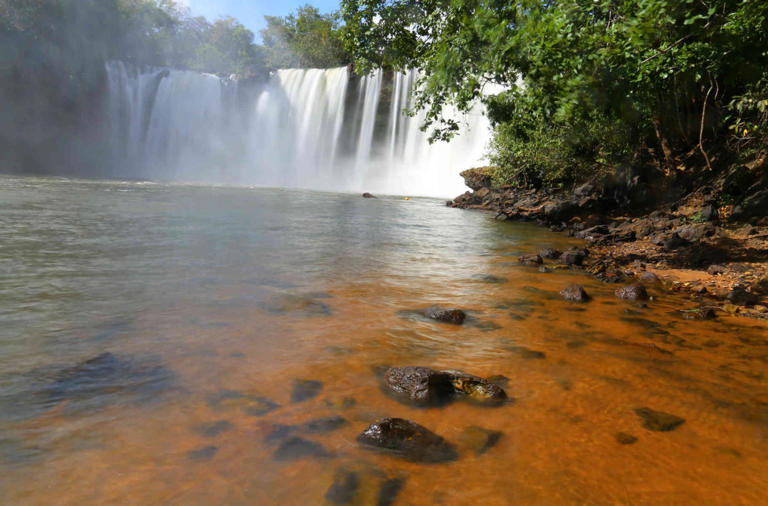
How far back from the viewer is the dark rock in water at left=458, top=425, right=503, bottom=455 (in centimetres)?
265

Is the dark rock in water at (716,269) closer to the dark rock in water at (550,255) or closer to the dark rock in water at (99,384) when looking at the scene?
the dark rock in water at (550,255)

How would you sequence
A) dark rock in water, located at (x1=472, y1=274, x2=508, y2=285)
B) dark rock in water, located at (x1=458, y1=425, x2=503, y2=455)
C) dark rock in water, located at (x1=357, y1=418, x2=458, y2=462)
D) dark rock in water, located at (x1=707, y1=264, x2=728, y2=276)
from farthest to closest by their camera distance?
dark rock in water, located at (x1=707, y1=264, x2=728, y2=276) → dark rock in water, located at (x1=472, y1=274, x2=508, y2=285) → dark rock in water, located at (x1=458, y1=425, x2=503, y2=455) → dark rock in water, located at (x1=357, y1=418, x2=458, y2=462)

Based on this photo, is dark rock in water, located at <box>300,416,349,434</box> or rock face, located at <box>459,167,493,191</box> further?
rock face, located at <box>459,167,493,191</box>

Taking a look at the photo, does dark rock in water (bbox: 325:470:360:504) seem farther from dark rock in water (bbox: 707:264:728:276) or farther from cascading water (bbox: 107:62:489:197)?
cascading water (bbox: 107:62:489:197)

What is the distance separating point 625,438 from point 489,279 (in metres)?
4.44

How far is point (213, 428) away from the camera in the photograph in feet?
8.85

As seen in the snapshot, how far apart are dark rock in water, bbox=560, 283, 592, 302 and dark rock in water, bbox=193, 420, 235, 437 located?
4.54 m

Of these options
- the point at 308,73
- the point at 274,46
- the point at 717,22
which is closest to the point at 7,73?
the point at 308,73

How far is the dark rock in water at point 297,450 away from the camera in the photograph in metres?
2.48

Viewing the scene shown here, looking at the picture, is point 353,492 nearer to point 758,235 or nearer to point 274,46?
point 758,235

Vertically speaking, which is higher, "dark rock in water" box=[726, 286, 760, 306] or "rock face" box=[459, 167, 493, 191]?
"rock face" box=[459, 167, 493, 191]

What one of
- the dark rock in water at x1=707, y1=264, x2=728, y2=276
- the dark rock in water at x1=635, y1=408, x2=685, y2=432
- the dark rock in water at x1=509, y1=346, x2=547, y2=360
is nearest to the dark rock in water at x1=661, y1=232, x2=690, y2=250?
the dark rock in water at x1=707, y1=264, x2=728, y2=276

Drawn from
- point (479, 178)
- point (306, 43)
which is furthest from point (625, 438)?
point (306, 43)

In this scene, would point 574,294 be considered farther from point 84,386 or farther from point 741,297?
point 84,386
